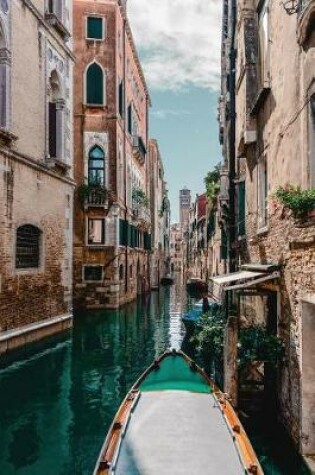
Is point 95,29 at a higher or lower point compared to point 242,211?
higher

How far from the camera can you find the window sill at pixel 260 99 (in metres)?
7.46

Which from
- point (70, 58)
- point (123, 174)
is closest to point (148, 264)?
point (123, 174)

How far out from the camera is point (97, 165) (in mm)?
21797

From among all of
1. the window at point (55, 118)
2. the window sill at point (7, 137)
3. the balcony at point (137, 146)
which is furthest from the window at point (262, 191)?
the balcony at point (137, 146)

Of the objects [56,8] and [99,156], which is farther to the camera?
[99,156]

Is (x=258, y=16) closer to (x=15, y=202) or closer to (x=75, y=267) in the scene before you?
(x=15, y=202)

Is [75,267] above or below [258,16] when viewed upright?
below

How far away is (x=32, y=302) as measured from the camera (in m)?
11.8

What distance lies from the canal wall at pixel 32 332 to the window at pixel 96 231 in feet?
24.6

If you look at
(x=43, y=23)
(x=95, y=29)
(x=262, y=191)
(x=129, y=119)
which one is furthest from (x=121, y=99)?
(x=262, y=191)

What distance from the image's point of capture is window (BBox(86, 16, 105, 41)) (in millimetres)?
21719

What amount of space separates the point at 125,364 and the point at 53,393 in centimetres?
283

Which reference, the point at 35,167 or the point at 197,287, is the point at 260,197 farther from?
the point at 197,287

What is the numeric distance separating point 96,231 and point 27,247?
11611mm
